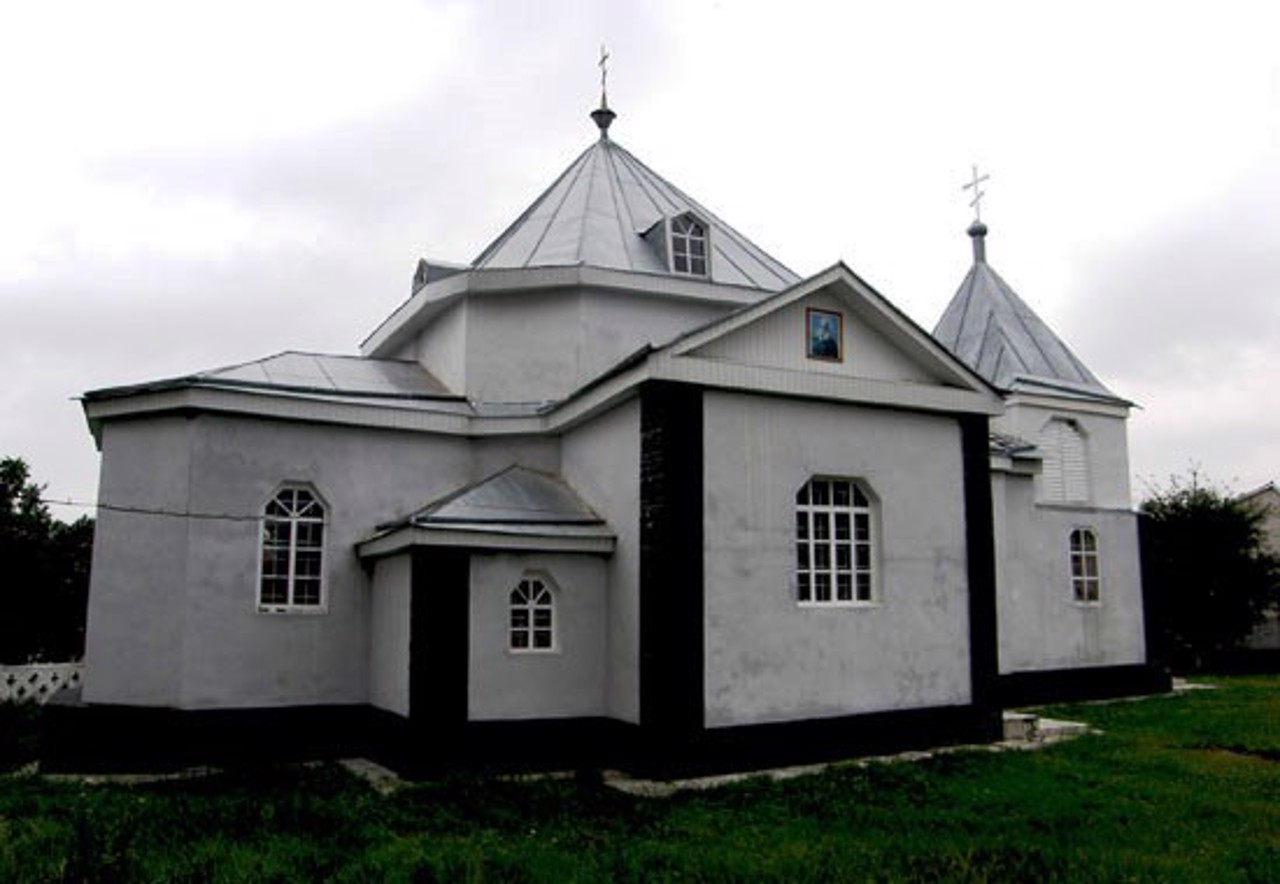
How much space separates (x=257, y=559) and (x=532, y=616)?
3.77 meters

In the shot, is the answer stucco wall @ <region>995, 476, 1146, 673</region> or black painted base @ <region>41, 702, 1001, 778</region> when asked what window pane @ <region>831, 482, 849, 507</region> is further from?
stucco wall @ <region>995, 476, 1146, 673</region>

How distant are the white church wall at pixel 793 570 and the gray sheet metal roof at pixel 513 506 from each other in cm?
179

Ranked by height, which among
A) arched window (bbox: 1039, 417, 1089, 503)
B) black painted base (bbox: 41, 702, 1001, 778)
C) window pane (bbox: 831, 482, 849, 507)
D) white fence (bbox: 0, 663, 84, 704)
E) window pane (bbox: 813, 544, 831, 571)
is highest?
arched window (bbox: 1039, 417, 1089, 503)

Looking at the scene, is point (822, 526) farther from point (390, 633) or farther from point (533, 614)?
point (390, 633)

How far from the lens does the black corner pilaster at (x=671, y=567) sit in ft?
37.2

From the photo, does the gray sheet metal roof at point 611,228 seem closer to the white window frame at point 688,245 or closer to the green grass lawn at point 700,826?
the white window frame at point 688,245

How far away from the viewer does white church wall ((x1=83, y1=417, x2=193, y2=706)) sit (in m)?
12.7

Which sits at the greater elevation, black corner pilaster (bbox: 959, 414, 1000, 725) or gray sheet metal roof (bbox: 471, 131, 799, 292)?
gray sheet metal roof (bbox: 471, 131, 799, 292)

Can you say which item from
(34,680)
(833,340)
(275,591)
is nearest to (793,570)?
(833,340)

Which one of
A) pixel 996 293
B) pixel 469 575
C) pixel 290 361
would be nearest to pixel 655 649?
pixel 469 575

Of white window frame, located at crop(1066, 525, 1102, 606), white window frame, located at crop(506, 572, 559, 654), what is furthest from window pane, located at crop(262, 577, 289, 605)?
white window frame, located at crop(1066, 525, 1102, 606)

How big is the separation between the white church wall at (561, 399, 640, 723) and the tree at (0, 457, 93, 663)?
501 inches

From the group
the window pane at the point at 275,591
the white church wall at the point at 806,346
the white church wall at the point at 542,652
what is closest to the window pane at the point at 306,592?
the window pane at the point at 275,591

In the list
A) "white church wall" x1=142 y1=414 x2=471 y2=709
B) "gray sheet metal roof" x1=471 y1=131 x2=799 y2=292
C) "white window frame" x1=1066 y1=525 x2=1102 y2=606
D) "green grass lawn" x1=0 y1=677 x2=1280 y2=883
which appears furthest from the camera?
"white window frame" x1=1066 y1=525 x2=1102 y2=606
